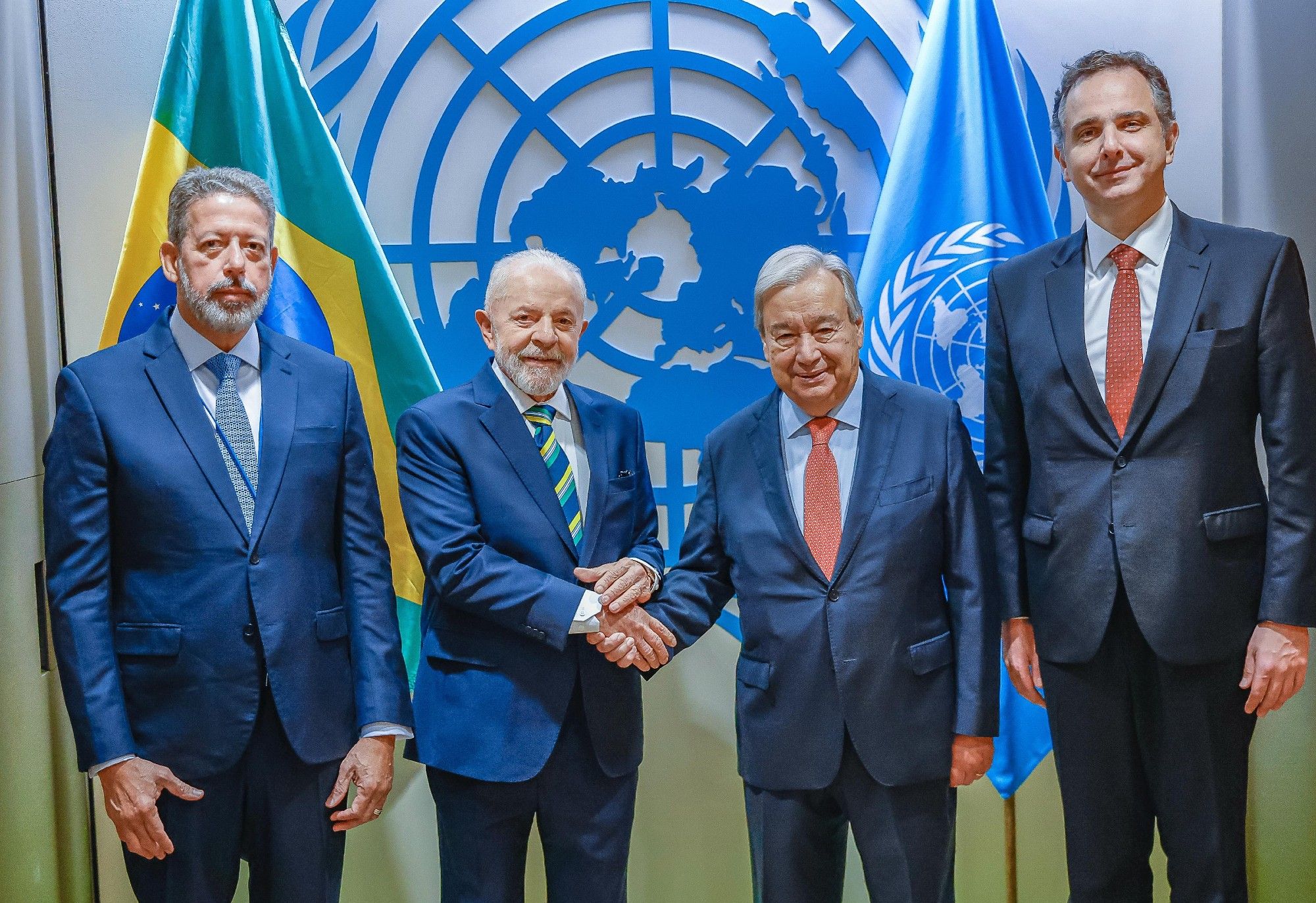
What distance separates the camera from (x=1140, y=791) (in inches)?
81.1

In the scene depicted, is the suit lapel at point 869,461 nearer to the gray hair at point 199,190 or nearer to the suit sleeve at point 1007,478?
the suit sleeve at point 1007,478

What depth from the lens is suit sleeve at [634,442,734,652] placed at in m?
2.25

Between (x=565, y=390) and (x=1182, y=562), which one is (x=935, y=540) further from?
(x=565, y=390)

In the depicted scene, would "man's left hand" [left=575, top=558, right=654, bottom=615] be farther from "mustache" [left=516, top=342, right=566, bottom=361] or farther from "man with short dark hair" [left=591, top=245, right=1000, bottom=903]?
"mustache" [left=516, top=342, right=566, bottom=361]

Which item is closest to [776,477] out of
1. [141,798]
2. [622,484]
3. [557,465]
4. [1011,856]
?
[622,484]

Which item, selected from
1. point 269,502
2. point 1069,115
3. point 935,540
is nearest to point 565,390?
point 269,502

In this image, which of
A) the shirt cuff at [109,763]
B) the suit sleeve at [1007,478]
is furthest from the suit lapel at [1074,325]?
the shirt cuff at [109,763]

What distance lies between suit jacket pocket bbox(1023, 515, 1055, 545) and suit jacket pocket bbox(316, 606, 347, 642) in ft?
4.17

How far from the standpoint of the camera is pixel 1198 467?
198cm

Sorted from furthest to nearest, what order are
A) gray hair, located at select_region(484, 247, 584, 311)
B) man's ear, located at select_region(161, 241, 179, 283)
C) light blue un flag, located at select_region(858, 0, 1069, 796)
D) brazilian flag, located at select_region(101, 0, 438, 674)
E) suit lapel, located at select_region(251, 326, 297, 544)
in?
light blue un flag, located at select_region(858, 0, 1069, 796) → brazilian flag, located at select_region(101, 0, 438, 674) → gray hair, located at select_region(484, 247, 584, 311) → man's ear, located at select_region(161, 241, 179, 283) → suit lapel, located at select_region(251, 326, 297, 544)

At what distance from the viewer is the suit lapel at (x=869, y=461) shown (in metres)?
2.08

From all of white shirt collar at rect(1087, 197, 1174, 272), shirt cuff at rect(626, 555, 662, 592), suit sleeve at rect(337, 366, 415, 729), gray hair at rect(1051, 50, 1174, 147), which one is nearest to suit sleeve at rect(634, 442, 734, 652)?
shirt cuff at rect(626, 555, 662, 592)

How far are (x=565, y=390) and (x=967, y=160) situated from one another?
49.2 inches

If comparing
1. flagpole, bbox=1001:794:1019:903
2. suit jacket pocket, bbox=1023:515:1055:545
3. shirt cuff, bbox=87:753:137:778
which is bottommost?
flagpole, bbox=1001:794:1019:903
